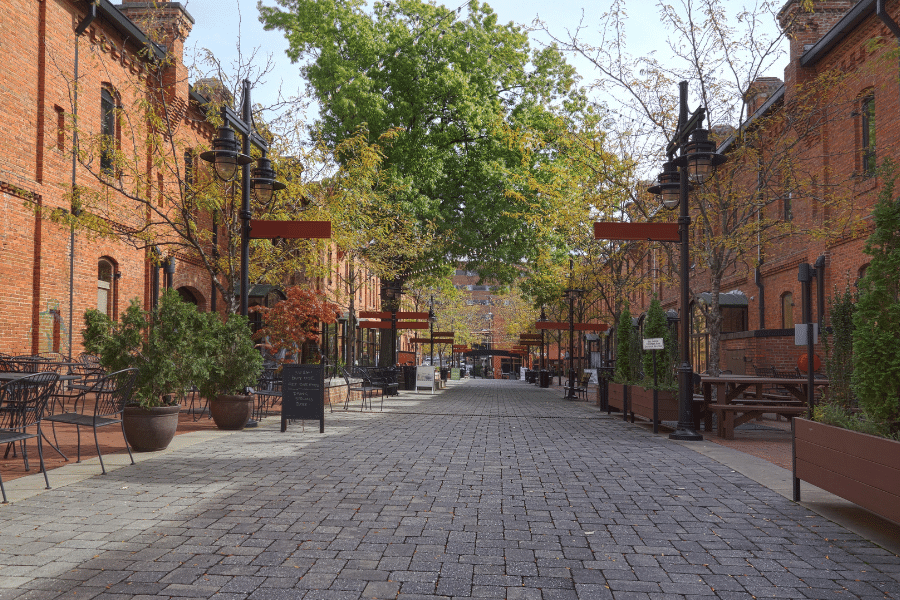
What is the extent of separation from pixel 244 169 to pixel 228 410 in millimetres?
4069

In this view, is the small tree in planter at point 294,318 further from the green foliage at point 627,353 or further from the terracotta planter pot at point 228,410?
the green foliage at point 627,353

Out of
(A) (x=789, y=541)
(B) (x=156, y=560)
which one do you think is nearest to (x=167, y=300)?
(B) (x=156, y=560)

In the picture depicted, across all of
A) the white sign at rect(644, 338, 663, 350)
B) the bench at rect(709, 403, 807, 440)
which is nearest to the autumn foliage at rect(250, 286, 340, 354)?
the white sign at rect(644, 338, 663, 350)

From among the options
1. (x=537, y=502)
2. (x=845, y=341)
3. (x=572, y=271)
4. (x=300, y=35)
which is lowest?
(x=537, y=502)

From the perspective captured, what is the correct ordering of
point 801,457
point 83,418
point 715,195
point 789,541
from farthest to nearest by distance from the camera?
point 715,195, point 83,418, point 801,457, point 789,541

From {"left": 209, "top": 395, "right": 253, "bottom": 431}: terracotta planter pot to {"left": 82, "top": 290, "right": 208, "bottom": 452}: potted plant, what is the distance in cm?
226

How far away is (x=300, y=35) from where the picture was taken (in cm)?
2381

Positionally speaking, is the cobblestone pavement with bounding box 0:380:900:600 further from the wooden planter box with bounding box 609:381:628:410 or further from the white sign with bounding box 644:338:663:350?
the wooden planter box with bounding box 609:381:628:410

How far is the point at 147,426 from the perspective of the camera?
824 centimetres

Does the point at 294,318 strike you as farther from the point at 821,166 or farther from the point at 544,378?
the point at 544,378

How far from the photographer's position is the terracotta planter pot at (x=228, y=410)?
10945 mm

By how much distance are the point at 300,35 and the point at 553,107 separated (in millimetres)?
9303

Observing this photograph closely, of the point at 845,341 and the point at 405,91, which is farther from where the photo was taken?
the point at 405,91

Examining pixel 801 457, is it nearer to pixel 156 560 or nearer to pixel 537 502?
pixel 537 502
